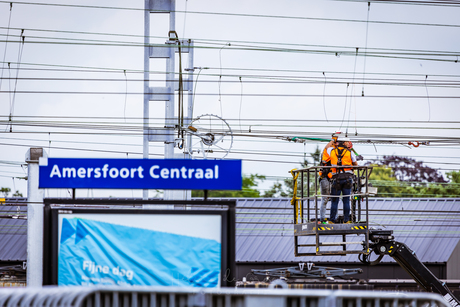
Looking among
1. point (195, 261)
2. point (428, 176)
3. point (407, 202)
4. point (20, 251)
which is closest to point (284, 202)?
point (407, 202)

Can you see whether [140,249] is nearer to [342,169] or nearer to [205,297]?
[205,297]

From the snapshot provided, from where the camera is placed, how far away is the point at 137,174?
928cm

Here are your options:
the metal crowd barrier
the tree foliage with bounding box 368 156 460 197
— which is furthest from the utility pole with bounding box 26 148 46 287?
the tree foliage with bounding box 368 156 460 197

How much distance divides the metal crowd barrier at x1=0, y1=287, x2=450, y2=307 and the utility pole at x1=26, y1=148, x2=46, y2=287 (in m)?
1.78

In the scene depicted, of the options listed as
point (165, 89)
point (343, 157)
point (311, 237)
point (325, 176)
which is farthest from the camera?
point (311, 237)

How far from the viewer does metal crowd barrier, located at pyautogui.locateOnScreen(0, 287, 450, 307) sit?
7.20 metres

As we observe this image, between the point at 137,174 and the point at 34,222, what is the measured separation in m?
1.82

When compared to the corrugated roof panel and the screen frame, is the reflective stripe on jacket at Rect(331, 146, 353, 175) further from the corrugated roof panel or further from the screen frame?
the corrugated roof panel

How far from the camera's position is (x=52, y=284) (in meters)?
9.26

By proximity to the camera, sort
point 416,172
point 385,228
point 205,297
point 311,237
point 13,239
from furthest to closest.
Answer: point 416,172 < point 13,239 < point 311,237 < point 385,228 < point 205,297

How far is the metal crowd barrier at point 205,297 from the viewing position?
23.6 feet

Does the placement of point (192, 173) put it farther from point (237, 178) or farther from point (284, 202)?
point (284, 202)

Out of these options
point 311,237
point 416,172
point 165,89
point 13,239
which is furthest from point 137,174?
point 416,172

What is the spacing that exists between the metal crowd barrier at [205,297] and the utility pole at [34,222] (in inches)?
70.0
